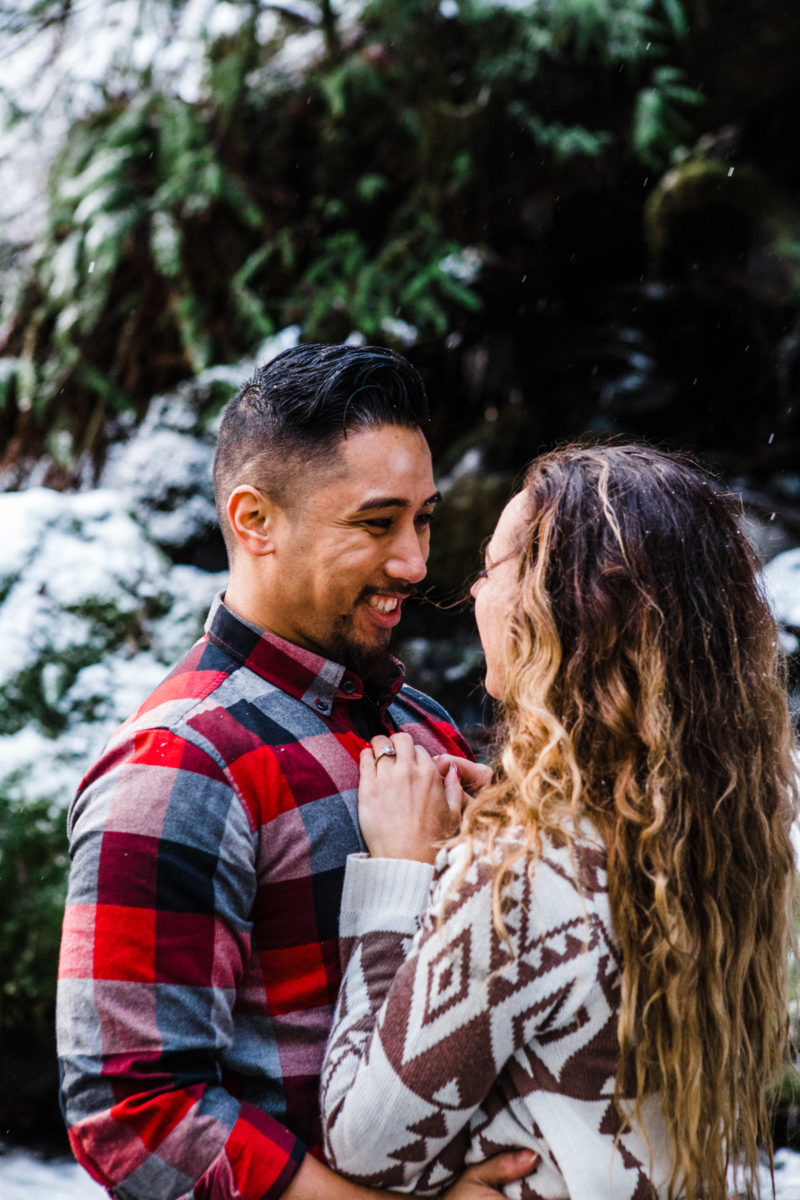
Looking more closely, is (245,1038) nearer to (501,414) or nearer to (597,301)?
(501,414)

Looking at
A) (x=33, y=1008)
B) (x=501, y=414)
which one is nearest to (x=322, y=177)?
(x=501, y=414)

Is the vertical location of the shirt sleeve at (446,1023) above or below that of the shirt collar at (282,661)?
below

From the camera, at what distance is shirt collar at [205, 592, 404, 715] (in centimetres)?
189

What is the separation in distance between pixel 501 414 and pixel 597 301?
1602 millimetres

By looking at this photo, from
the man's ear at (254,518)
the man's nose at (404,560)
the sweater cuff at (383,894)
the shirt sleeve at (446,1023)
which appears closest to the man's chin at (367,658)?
the man's nose at (404,560)

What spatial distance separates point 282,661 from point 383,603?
0.26 m

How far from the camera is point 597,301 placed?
26.9 ft

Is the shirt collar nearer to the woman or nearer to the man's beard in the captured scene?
the man's beard

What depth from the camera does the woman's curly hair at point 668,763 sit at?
4.94 feet

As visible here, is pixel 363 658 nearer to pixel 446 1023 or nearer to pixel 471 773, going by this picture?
pixel 471 773

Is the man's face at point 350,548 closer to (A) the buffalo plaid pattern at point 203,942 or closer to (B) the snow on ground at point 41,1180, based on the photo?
(A) the buffalo plaid pattern at point 203,942

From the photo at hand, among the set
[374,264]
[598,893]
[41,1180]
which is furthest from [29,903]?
[374,264]

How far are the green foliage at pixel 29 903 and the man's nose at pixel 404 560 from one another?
2964mm

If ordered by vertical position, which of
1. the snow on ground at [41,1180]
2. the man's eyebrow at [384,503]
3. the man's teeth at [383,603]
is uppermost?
the man's eyebrow at [384,503]
